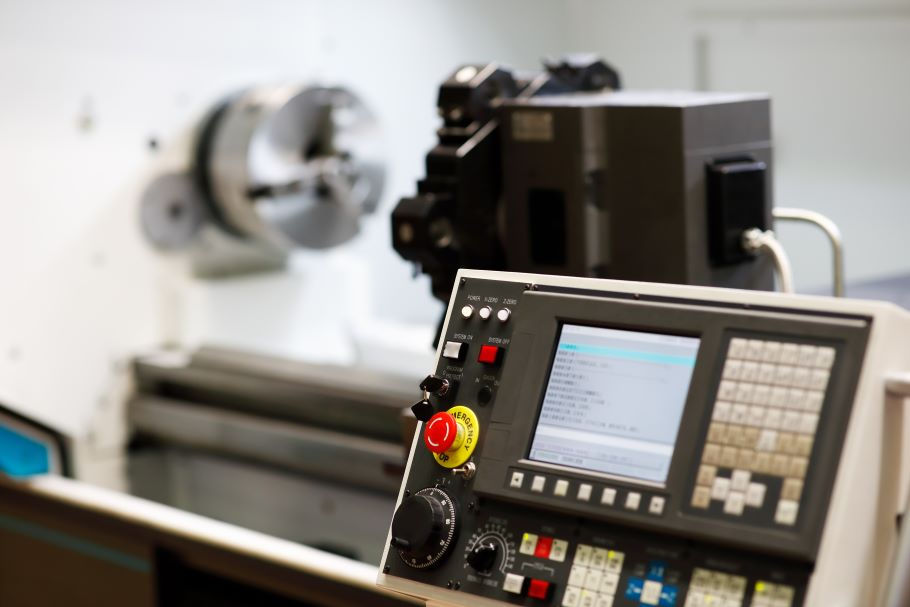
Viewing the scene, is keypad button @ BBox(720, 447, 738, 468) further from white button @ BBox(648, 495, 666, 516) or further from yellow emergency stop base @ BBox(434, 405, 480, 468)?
yellow emergency stop base @ BBox(434, 405, 480, 468)

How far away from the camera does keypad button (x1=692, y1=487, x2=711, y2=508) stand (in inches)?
31.0

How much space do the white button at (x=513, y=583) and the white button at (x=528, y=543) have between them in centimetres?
2

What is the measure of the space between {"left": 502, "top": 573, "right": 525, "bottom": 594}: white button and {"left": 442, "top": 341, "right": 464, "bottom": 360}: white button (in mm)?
184

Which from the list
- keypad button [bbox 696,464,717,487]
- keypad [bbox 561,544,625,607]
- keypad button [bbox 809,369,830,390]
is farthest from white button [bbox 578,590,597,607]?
keypad button [bbox 809,369,830,390]

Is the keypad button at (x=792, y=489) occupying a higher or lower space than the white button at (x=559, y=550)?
higher

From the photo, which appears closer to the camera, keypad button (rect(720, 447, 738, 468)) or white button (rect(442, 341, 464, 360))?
keypad button (rect(720, 447, 738, 468))

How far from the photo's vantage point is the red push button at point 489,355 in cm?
91

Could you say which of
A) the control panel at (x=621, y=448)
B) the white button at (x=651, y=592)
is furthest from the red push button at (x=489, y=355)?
the white button at (x=651, y=592)

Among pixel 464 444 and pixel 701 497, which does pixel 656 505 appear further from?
pixel 464 444

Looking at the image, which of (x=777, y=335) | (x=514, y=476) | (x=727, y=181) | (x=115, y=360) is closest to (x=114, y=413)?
(x=115, y=360)

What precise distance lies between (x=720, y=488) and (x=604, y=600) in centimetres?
11

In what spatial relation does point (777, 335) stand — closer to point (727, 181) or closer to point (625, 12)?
point (727, 181)

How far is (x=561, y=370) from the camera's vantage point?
882mm

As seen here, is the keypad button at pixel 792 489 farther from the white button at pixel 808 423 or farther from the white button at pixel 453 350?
the white button at pixel 453 350
